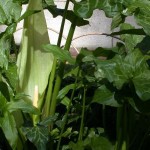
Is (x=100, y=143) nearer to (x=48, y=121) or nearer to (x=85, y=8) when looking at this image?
(x=48, y=121)

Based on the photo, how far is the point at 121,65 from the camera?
75 centimetres

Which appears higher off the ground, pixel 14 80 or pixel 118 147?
pixel 14 80

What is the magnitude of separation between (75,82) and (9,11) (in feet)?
0.65

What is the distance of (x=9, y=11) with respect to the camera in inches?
31.2

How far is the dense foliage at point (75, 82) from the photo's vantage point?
744 millimetres

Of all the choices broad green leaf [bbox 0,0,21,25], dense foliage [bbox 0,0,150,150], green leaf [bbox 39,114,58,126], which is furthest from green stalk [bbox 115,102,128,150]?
broad green leaf [bbox 0,0,21,25]

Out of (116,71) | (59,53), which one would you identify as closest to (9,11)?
(59,53)

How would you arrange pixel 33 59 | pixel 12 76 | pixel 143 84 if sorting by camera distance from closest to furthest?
1. pixel 143 84
2. pixel 12 76
3. pixel 33 59

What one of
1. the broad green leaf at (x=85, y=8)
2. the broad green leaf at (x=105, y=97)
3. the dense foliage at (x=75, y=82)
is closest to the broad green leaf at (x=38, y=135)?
the dense foliage at (x=75, y=82)

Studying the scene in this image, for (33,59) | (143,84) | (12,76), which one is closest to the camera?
(143,84)

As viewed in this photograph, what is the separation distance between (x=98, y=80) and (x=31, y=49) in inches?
7.7

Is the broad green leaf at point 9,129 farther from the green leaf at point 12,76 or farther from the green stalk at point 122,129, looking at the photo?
the green stalk at point 122,129

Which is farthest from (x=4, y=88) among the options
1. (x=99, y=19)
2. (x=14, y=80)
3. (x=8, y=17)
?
(x=99, y=19)

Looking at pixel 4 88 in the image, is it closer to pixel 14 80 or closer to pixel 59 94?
pixel 14 80
